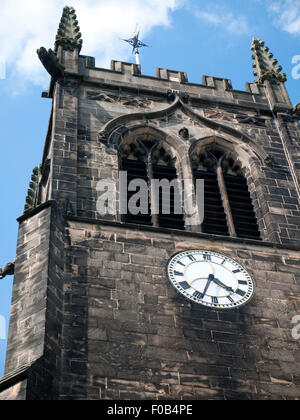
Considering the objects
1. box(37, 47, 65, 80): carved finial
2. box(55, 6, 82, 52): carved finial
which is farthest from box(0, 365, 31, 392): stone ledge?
box(55, 6, 82, 52): carved finial

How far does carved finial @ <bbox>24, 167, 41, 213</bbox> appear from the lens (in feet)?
75.4

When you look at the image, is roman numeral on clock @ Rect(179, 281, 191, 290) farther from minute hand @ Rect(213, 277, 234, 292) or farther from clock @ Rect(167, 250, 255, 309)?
minute hand @ Rect(213, 277, 234, 292)

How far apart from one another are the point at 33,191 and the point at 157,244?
5.62 m

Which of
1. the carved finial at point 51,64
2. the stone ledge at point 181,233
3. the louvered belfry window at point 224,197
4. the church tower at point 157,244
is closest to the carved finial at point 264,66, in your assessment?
the church tower at point 157,244

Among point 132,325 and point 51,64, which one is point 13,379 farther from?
point 51,64

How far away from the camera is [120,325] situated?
1658cm

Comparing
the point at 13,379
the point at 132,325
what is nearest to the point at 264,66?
the point at 132,325

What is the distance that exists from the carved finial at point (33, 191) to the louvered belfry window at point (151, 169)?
2.45 metres

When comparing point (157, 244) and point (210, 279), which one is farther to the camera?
point (157, 244)

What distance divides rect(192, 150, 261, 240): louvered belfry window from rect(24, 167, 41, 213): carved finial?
156 inches

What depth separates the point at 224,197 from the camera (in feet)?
71.8

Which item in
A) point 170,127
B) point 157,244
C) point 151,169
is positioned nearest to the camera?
point 157,244
